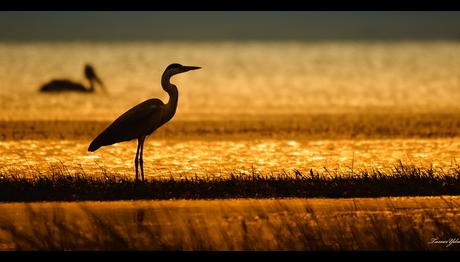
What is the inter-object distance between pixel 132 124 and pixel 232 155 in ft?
20.3

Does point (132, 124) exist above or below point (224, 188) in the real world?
above

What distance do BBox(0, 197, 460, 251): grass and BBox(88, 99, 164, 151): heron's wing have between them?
2.19m

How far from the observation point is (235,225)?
9.69 meters

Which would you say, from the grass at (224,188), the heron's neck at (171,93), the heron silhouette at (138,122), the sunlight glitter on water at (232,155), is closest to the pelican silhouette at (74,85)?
the sunlight glitter on water at (232,155)

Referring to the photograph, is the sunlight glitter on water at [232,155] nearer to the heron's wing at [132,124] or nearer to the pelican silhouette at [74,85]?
the heron's wing at [132,124]

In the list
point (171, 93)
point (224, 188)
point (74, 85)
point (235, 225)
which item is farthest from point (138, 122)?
point (74, 85)

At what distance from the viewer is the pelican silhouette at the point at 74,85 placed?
39312 mm

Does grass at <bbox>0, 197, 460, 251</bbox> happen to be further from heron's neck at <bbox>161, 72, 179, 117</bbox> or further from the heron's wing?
heron's neck at <bbox>161, 72, 179, 117</bbox>

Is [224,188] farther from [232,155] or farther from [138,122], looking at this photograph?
[232,155]

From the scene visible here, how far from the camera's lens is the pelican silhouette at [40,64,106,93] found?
1548 inches

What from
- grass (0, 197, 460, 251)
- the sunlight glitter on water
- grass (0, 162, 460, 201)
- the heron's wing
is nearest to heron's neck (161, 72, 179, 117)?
the heron's wing

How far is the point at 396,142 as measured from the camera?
75.7 feet

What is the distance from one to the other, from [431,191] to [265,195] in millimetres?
1884
